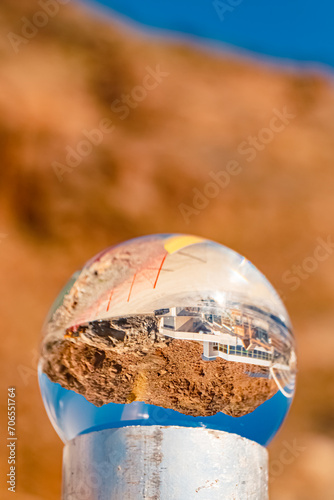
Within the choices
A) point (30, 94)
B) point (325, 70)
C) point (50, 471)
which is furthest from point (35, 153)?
point (325, 70)

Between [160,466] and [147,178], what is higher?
[147,178]

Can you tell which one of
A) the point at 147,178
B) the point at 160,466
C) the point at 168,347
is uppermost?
the point at 147,178

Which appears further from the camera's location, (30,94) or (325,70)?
(325,70)

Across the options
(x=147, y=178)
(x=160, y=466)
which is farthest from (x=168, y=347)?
(x=147, y=178)

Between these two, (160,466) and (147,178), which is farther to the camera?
(147,178)

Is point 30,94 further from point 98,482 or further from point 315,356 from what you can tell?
point 98,482

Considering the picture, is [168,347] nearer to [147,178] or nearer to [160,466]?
[160,466]
